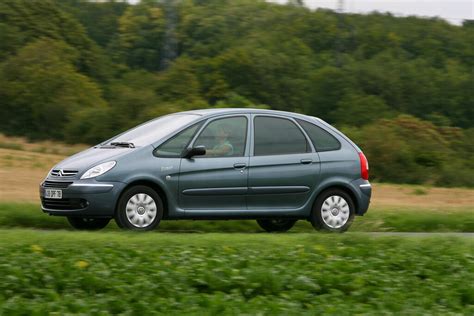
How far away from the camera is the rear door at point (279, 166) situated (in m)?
13.2

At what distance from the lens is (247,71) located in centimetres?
6238

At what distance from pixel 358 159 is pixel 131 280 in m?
5.67

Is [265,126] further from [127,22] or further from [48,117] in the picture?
[127,22]

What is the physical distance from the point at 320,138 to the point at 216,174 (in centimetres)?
171

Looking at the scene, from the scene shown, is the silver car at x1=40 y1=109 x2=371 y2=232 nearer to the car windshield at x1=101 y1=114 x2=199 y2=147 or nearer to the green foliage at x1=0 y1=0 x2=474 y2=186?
the car windshield at x1=101 y1=114 x2=199 y2=147

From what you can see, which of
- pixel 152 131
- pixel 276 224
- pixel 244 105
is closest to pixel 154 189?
pixel 152 131

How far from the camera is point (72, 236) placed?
35.2 feet

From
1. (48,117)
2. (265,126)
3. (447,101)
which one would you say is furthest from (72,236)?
(447,101)

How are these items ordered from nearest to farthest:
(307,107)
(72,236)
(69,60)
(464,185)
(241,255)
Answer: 1. (241,255)
2. (72,236)
3. (464,185)
4. (69,60)
5. (307,107)

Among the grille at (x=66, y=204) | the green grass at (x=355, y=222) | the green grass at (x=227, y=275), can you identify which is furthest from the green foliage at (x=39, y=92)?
the green grass at (x=227, y=275)

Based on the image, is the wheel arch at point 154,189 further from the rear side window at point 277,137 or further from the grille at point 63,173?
the rear side window at point 277,137

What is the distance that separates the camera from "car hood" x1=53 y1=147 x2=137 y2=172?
12477 millimetres

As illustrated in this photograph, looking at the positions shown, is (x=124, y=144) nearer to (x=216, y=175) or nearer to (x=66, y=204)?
(x=66, y=204)

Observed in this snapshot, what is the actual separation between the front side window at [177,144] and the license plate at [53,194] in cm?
130
